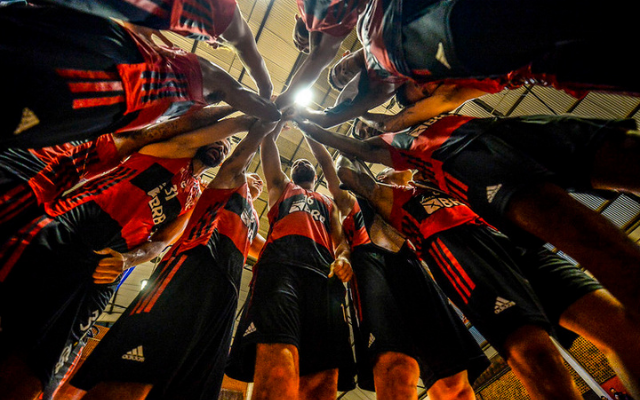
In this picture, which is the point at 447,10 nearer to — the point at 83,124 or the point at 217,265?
the point at 83,124

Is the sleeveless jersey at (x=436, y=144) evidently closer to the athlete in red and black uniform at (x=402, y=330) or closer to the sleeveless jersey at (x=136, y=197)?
the athlete in red and black uniform at (x=402, y=330)

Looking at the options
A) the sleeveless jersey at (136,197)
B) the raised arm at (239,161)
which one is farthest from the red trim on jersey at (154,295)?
the raised arm at (239,161)

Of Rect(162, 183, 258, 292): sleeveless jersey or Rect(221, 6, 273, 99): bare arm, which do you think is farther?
Rect(162, 183, 258, 292): sleeveless jersey

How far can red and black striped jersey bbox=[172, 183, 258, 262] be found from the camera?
2.10 meters

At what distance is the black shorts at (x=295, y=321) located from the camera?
5.79ft

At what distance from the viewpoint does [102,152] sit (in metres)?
2.26

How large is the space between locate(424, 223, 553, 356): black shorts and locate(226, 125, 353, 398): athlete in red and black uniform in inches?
27.4

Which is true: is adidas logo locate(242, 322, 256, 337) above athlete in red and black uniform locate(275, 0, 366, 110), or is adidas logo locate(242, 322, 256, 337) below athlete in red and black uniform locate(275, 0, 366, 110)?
below

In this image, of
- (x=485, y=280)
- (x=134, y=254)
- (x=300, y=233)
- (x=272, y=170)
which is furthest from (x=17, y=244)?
(x=485, y=280)

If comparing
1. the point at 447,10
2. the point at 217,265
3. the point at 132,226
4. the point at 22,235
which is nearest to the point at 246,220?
the point at 217,265

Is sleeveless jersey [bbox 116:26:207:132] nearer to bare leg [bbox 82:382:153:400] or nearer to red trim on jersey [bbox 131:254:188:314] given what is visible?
red trim on jersey [bbox 131:254:188:314]

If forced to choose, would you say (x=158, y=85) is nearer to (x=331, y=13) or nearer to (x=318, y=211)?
(x=331, y=13)

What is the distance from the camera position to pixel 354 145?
2152mm

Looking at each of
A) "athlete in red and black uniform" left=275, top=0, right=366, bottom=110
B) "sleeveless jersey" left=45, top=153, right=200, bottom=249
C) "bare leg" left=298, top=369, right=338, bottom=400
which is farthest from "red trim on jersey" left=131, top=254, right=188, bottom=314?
"athlete in red and black uniform" left=275, top=0, right=366, bottom=110
